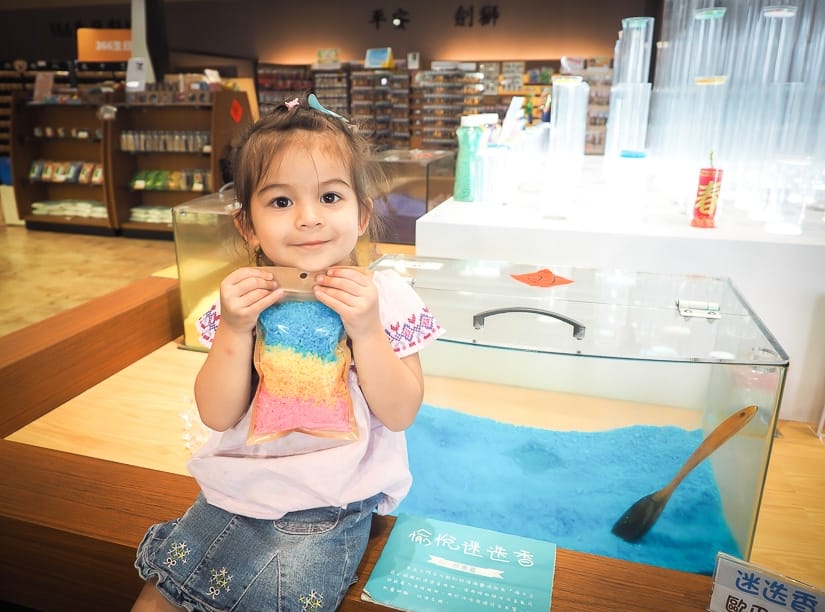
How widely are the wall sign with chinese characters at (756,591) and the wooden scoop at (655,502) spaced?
0.46m

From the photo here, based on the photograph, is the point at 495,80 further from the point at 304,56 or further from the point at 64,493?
the point at 64,493

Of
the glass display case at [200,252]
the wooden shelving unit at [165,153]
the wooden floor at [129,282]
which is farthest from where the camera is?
→ the wooden shelving unit at [165,153]

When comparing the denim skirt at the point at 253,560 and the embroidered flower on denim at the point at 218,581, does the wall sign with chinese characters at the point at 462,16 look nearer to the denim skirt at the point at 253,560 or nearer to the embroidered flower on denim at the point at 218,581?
the denim skirt at the point at 253,560

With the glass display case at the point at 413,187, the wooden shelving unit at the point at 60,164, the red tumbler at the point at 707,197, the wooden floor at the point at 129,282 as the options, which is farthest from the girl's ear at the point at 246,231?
the wooden shelving unit at the point at 60,164

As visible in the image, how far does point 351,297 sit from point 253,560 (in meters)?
0.43

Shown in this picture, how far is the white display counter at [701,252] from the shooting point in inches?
83.1

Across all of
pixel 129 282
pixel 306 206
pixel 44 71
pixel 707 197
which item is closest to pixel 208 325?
pixel 306 206

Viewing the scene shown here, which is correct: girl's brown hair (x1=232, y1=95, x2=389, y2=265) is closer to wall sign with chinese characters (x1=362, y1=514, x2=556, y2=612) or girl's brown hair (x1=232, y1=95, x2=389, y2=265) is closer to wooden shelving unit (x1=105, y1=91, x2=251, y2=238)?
wall sign with chinese characters (x1=362, y1=514, x2=556, y2=612)

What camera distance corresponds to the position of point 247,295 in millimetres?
871

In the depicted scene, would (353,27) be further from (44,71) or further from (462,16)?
(44,71)

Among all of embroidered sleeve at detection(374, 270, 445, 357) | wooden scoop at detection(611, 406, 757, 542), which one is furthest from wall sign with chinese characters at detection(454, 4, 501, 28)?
embroidered sleeve at detection(374, 270, 445, 357)

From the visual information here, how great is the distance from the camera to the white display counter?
211 centimetres

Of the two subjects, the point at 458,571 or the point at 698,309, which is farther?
the point at 698,309

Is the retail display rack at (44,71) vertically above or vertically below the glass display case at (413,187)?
above
